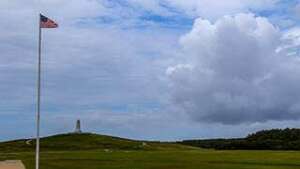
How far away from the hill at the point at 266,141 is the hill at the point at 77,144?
50.0 feet

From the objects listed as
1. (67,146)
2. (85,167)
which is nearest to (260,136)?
(67,146)

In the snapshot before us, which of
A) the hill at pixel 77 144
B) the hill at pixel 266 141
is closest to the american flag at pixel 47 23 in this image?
the hill at pixel 77 144

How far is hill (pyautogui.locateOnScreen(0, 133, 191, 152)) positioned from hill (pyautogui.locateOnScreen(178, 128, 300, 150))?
1524cm

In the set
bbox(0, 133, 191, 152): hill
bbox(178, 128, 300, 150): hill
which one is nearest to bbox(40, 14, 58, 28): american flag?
bbox(0, 133, 191, 152): hill

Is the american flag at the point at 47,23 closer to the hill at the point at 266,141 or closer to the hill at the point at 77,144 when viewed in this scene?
the hill at the point at 77,144

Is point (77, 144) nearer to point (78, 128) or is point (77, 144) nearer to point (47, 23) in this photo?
point (78, 128)

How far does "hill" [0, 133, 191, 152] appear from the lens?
90.1 m

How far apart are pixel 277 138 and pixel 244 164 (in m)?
79.1

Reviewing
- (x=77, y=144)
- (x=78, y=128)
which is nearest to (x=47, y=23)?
(x=77, y=144)

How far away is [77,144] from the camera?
95.9m

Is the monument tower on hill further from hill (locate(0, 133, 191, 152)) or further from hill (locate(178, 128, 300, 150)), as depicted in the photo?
hill (locate(178, 128, 300, 150))

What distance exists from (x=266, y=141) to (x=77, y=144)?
3787cm

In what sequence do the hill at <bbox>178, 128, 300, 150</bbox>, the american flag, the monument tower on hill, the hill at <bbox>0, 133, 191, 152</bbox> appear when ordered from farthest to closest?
1. the monument tower on hill
2. the hill at <bbox>178, 128, 300, 150</bbox>
3. the hill at <bbox>0, 133, 191, 152</bbox>
4. the american flag

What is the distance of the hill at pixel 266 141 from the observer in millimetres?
109000
